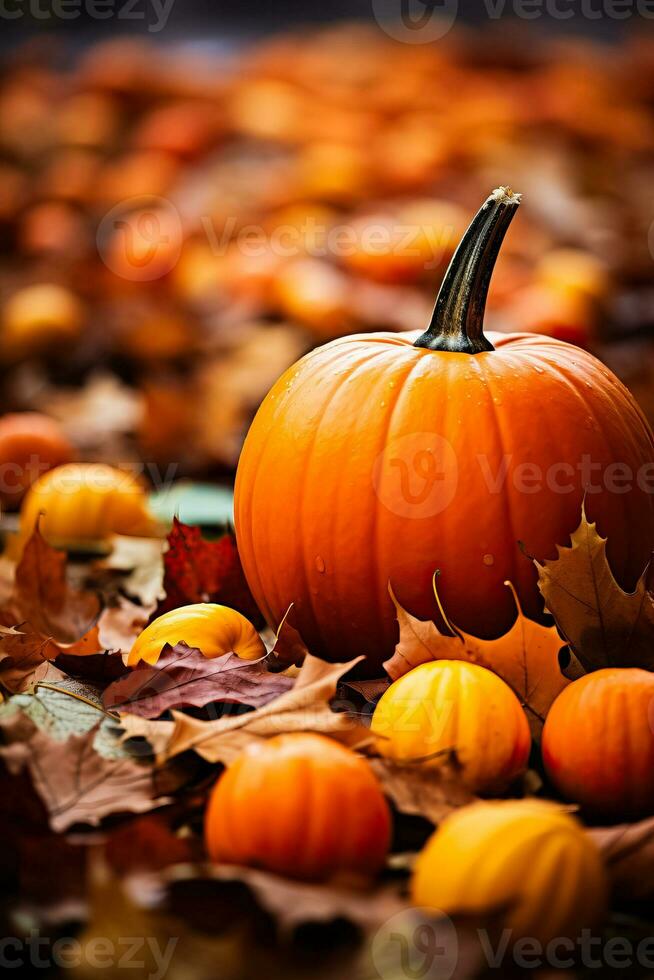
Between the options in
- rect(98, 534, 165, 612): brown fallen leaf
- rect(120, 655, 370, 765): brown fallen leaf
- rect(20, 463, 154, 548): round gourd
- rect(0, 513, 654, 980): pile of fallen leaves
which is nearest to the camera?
rect(0, 513, 654, 980): pile of fallen leaves

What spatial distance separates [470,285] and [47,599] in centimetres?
72

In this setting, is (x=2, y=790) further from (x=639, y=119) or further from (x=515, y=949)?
(x=639, y=119)

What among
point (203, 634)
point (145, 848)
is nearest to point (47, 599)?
point (203, 634)

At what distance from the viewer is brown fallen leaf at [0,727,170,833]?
0.93 meters

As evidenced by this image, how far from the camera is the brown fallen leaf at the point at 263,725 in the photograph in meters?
1.00

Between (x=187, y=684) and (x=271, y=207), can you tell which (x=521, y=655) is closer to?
(x=187, y=684)

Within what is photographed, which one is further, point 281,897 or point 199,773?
point 199,773

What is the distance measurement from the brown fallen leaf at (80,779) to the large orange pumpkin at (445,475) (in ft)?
1.22

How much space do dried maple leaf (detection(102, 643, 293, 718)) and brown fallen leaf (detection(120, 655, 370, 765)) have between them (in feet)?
0.13

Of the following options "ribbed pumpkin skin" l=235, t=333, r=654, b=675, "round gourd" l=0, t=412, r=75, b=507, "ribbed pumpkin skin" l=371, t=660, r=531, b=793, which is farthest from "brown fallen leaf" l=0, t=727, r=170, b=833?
"round gourd" l=0, t=412, r=75, b=507

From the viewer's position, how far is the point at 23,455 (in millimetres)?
2078

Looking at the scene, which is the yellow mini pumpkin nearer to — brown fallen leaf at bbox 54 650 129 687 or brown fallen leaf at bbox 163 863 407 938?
brown fallen leaf at bbox 54 650 129 687

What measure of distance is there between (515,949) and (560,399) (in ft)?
2.21

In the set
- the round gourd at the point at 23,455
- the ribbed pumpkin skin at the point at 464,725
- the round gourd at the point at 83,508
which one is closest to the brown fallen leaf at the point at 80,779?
the ribbed pumpkin skin at the point at 464,725
